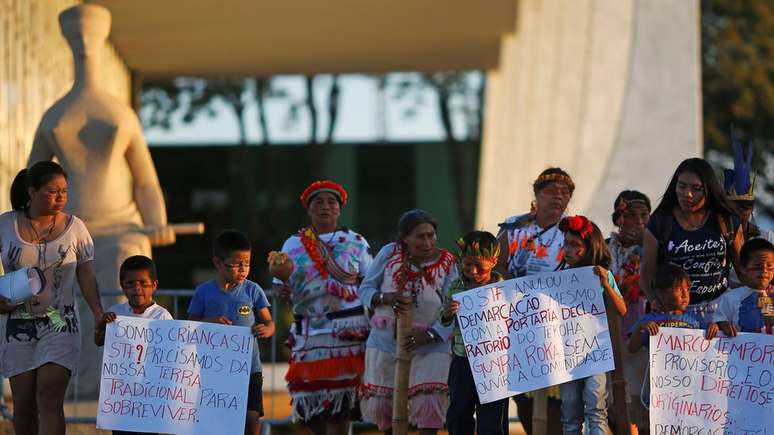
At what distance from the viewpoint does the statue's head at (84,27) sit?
11.0m

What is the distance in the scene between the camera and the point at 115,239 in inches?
445

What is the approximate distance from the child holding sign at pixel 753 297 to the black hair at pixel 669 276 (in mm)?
282

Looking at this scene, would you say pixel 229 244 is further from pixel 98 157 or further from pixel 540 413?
pixel 98 157

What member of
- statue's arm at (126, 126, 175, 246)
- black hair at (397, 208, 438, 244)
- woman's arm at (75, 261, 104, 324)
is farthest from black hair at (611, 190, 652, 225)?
statue's arm at (126, 126, 175, 246)

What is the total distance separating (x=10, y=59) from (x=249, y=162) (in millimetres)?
21402

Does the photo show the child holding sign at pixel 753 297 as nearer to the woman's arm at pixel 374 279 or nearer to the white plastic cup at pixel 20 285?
the woman's arm at pixel 374 279

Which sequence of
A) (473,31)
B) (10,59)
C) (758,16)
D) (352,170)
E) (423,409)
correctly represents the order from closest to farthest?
(423,409)
(10,59)
(473,31)
(758,16)
(352,170)

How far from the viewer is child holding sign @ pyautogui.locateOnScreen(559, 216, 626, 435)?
751cm

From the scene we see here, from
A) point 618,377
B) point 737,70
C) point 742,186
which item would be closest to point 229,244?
point 618,377

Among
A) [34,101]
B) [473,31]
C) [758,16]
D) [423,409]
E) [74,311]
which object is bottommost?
[423,409]

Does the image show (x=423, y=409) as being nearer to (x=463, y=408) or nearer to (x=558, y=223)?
(x=463, y=408)

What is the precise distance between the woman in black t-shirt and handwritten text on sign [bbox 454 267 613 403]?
14.9 inches

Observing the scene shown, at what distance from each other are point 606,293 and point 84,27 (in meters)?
5.16

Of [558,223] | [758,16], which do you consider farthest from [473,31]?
[558,223]
